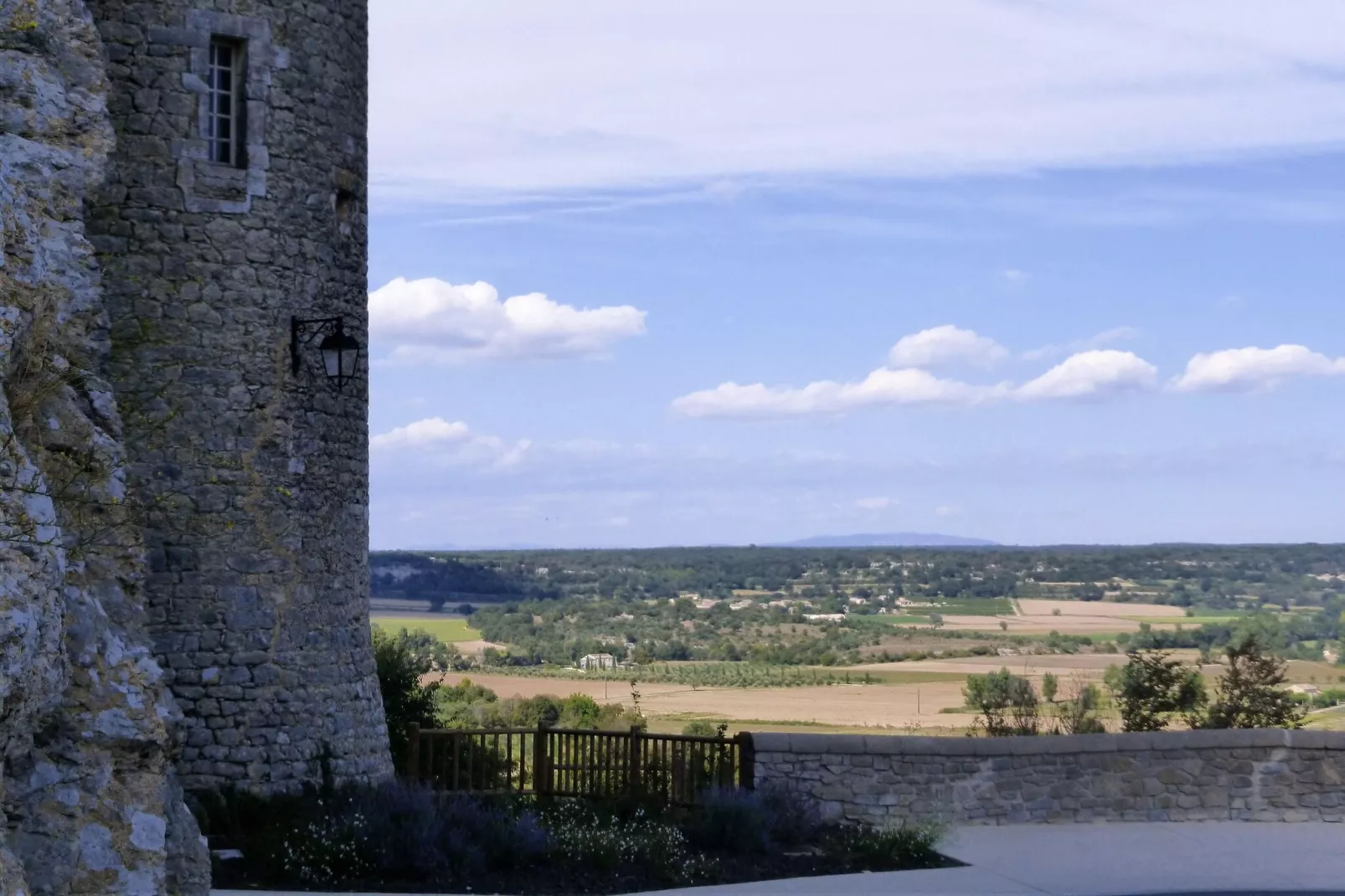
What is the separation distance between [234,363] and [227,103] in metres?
2.39

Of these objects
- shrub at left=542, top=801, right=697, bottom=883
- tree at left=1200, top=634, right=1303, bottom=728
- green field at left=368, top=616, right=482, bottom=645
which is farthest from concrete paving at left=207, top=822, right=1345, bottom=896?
green field at left=368, top=616, right=482, bottom=645

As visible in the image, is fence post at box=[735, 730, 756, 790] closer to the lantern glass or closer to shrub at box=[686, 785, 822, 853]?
shrub at box=[686, 785, 822, 853]

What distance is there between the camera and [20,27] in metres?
7.11

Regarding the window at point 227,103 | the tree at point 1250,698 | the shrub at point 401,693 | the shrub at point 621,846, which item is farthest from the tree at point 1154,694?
the window at point 227,103

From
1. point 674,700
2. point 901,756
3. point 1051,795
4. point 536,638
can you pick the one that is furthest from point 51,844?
point 536,638

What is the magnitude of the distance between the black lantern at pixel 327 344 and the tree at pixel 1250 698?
37.3 feet

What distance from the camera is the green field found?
271 ft

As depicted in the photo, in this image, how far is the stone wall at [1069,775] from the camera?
15.8 m

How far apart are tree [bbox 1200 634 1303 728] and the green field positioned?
59711 millimetres

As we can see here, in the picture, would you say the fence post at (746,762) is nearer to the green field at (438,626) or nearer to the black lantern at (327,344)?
the black lantern at (327,344)

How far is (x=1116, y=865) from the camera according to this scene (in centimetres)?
1406

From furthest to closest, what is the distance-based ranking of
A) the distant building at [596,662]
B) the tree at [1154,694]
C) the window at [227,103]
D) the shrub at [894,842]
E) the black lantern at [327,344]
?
1. the distant building at [596,662]
2. the tree at [1154,694]
3. the black lantern at [327,344]
4. the window at [227,103]
5. the shrub at [894,842]

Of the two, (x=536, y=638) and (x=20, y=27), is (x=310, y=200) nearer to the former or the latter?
(x=20, y=27)

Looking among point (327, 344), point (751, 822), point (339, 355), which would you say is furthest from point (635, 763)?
point (327, 344)
